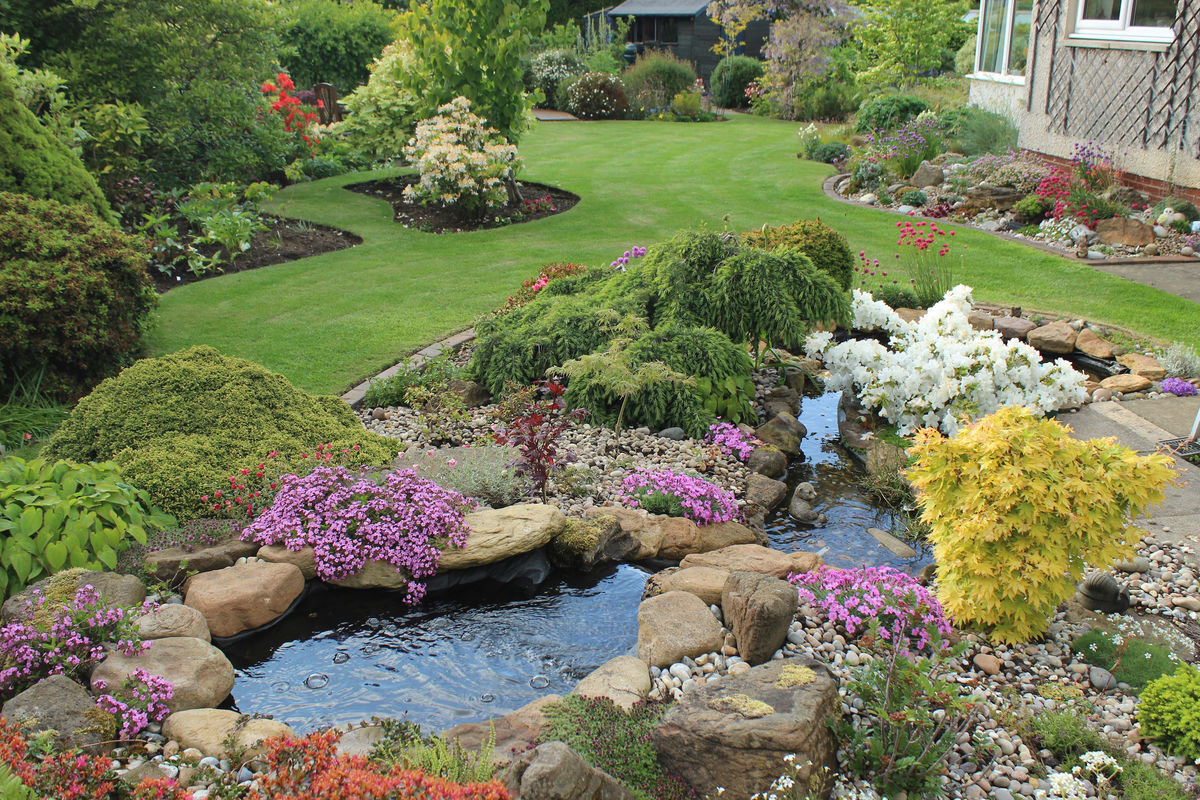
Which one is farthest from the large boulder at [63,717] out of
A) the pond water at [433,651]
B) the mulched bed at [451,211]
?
the mulched bed at [451,211]

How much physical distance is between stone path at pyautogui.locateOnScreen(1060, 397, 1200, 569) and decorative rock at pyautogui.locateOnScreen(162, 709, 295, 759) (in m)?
4.39

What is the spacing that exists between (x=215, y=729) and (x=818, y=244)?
20.3 feet

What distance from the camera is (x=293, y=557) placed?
427 centimetres

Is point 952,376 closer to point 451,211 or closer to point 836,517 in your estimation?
point 836,517

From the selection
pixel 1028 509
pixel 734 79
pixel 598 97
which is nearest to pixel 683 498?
pixel 1028 509

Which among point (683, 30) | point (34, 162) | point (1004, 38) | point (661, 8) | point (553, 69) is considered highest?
point (661, 8)

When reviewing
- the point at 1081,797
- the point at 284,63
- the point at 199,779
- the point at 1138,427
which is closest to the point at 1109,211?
the point at 1138,427

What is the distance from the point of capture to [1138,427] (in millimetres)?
5660

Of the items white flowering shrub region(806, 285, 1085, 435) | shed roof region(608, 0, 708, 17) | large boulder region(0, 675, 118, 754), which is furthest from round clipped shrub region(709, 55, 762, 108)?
large boulder region(0, 675, 118, 754)

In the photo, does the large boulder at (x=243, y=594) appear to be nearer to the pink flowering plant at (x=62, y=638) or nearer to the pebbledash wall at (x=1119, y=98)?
the pink flowering plant at (x=62, y=638)

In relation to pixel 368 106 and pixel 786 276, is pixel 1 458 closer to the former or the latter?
pixel 786 276

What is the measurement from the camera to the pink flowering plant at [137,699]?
3.14m

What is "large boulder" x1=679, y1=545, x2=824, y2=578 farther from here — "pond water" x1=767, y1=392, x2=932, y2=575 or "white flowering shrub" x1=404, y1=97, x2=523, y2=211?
"white flowering shrub" x1=404, y1=97, x2=523, y2=211

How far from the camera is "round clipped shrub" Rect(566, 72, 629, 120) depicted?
24672 mm
